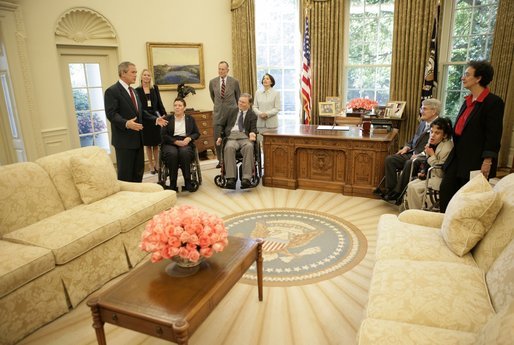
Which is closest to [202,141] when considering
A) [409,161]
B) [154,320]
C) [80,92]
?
[80,92]

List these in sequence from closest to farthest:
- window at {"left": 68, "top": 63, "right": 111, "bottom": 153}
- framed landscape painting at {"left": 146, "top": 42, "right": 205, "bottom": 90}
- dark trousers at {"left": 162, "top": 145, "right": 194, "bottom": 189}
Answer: dark trousers at {"left": 162, "top": 145, "right": 194, "bottom": 189} → window at {"left": 68, "top": 63, "right": 111, "bottom": 153} → framed landscape painting at {"left": 146, "top": 42, "right": 205, "bottom": 90}

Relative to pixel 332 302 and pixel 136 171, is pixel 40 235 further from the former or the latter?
pixel 332 302

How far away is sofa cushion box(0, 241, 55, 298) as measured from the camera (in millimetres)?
2135

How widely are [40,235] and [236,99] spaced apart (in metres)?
3.68

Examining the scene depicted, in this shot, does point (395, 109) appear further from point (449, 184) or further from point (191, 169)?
point (191, 169)

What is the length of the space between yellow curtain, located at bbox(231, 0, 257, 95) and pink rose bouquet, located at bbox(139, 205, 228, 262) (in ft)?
17.8

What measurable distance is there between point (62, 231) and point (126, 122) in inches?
63.4

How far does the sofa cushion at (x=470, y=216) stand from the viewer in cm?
202

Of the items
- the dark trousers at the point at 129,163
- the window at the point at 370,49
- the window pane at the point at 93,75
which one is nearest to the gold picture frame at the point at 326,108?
the window at the point at 370,49

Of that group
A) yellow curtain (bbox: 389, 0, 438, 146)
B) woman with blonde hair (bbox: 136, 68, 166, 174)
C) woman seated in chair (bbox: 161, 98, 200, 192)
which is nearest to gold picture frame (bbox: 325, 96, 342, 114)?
yellow curtain (bbox: 389, 0, 438, 146)

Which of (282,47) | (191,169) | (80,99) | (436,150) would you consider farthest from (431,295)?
(282,47)

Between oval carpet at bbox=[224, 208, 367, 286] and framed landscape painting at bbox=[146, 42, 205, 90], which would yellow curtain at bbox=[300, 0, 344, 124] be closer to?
framed landscape painting at bbox=[146, 42, 205, 90]

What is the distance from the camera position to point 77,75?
18.5 feet

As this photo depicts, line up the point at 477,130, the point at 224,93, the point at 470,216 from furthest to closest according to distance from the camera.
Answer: the point at 224,93, the point at 477,130, the point at 470,216
